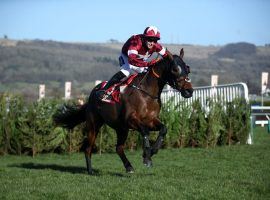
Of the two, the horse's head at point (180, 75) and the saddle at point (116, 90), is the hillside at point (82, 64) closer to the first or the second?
the saddle at point (116, 90)

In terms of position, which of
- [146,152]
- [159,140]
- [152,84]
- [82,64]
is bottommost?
[146,152]

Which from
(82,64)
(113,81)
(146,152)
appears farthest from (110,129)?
(82,64)

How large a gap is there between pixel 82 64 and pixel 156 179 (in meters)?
86.6

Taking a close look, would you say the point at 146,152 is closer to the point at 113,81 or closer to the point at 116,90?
the point at 116,90

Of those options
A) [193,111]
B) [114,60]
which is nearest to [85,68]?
[114,60]

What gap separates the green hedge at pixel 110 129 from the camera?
52.5ft

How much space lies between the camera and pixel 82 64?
312 ft

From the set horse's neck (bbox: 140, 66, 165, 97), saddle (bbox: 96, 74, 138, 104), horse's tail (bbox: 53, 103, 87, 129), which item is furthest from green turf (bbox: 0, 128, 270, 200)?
horse's neck (bbox: 140, 66, 165, 97)

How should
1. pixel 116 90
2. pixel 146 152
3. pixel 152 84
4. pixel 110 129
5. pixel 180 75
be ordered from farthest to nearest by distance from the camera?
pixel 110 129 < pixel 116 90 < pixel 152 84 < pixel 180 75 < pixel 146 152

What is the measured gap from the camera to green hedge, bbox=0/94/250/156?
52.5 feet

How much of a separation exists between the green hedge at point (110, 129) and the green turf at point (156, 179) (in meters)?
1.46

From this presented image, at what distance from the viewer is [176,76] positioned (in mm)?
10039

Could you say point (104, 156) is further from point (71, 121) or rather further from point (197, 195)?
point (197, 195)

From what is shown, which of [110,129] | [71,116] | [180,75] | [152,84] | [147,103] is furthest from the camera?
[110,129]
